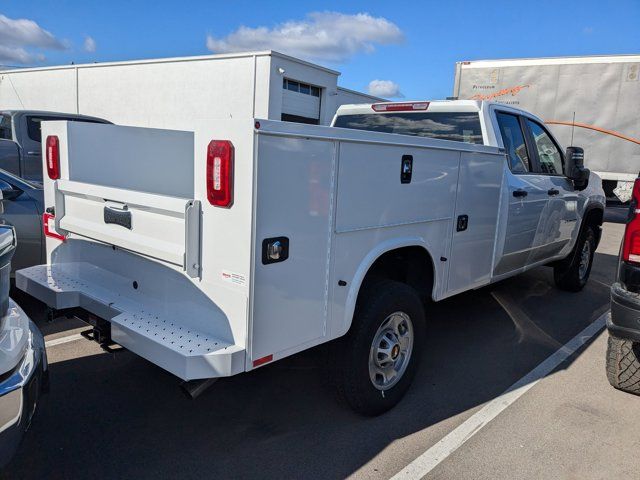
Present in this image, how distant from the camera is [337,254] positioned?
2863 millimetres

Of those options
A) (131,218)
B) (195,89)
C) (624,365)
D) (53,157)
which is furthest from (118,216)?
(195,89)

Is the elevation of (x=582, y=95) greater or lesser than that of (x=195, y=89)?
lesser

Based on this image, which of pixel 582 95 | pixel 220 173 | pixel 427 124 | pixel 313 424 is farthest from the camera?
pixel 582 95

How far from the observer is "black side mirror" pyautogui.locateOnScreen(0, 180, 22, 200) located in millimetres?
4754

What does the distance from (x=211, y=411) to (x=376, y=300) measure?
1.33 m

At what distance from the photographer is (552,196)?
212 inches

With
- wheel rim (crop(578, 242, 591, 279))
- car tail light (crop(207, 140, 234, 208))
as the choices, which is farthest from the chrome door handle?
car tail light (crop(207, 140, 234, 208))

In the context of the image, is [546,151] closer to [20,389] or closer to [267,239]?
[267,239]

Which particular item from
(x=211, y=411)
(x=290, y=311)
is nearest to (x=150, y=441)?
(x=211, y=411)

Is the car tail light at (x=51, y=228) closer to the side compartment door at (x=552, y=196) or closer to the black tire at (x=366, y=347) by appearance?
the black tire at (x=366, y=347)

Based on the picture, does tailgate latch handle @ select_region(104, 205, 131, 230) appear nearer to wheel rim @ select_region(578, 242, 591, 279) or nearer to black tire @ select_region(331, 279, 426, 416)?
black tire @ select_region(331, 279, 426, 416)

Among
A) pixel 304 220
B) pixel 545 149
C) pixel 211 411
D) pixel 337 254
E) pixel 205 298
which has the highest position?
pixel 545 149

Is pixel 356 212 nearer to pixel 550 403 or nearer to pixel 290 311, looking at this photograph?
pixel 290 311

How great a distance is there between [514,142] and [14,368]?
4398 millimetres
